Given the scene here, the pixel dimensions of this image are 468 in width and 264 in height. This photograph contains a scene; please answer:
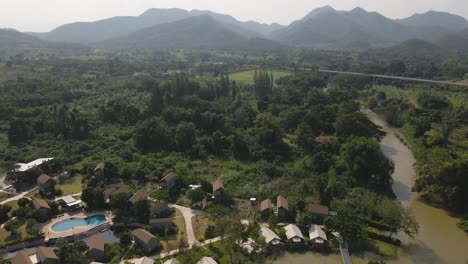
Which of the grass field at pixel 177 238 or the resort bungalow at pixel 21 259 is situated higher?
the resort bungalow at pixel 21 259

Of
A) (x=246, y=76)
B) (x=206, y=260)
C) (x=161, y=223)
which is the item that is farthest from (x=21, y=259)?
(x=246, y=76)

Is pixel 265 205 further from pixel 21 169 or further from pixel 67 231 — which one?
pixel 21 169

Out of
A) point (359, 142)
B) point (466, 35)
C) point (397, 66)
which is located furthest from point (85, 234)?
point (466, 35)

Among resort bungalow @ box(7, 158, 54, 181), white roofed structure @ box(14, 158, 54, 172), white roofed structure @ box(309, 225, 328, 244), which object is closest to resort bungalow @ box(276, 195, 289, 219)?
white roofed structure @ box(309, 225, 328, 244)

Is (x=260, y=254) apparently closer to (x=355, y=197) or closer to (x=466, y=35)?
(x=355, y=197)

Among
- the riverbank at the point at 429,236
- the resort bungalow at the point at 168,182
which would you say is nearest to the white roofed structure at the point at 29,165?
the resort bungalow at the point at 168,182

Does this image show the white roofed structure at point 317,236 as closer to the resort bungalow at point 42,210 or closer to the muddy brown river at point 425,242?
the muddy brown river at point 425,242
